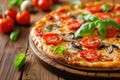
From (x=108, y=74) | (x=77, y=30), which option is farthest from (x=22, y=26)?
(x=108, y=74)

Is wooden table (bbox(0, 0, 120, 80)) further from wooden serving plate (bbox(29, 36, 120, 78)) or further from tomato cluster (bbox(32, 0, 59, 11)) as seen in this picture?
tomato cluster (bbox(32, 0, 59, 11))

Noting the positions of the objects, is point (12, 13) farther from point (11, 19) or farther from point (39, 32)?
point (39, 32)

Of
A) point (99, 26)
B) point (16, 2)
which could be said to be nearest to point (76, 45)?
point (99, 26)

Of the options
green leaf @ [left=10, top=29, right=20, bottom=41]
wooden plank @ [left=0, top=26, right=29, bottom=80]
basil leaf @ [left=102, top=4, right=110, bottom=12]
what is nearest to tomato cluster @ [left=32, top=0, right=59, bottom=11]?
wooden plank @ [left=0, top=26, right=29, bottom=80]

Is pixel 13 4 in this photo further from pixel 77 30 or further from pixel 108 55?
pixel 108 55

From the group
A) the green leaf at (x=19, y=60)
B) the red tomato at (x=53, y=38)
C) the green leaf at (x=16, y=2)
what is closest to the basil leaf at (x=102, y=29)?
the red tomato at (x=53, y=38)
